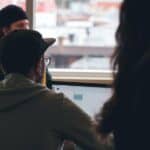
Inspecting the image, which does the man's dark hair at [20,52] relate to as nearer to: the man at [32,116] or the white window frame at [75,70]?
the man at [32,116]

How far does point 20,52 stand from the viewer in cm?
156

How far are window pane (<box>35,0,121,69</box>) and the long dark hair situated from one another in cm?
214

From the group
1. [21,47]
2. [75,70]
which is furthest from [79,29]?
[21,47]

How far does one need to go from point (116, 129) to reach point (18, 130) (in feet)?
1.93

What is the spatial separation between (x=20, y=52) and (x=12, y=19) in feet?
2.67

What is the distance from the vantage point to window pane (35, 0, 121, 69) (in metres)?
3.21

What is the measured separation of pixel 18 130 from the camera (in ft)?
4.98

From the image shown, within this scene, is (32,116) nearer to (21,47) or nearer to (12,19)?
(21,47)

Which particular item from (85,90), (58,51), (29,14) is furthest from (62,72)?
(85,90)

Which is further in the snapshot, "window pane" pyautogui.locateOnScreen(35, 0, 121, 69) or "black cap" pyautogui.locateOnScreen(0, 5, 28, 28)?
"window pane" pyautogui.locateOnScreen(35, 0, 121, 69)

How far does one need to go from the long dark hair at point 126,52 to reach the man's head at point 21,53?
59 centimetres

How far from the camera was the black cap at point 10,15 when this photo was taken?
7.60 ft

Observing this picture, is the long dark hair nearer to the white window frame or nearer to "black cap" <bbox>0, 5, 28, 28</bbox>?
"black cap" <bbox>0, 5, 28, 28</bbox>

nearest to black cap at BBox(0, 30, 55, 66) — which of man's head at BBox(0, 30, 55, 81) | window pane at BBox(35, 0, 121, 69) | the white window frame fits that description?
man's head at BBox(0, 30, 55, 81)
